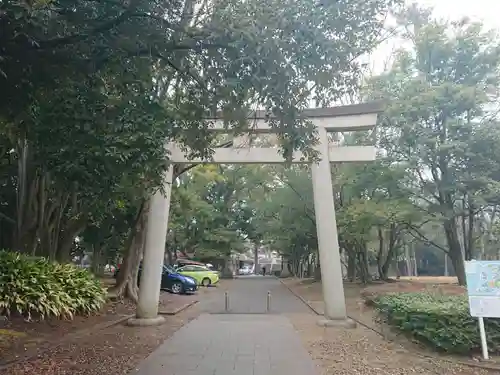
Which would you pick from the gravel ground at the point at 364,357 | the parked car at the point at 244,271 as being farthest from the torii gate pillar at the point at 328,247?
the parked car at the point at 244,271

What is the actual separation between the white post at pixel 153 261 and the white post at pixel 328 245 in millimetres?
4021

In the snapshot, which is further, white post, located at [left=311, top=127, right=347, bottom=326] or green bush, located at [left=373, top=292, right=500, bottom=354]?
white post, located at [left=311, top=127, right=347, bottom=326]

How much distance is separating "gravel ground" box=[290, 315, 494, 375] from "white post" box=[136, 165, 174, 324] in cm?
398

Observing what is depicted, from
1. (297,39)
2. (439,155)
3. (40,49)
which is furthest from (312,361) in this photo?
(439,155)

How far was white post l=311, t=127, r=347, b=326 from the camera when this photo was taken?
38.8 ft

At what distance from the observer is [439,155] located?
1645 centimetres

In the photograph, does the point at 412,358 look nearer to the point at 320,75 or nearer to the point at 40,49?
the point at 320,75

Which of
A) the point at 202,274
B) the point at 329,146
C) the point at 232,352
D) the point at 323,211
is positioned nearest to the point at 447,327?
the point at 232,352

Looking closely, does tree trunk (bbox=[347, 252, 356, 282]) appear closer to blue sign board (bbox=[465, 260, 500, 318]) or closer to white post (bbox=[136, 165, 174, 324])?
white post (bbox=[136, 165, 174, 324])

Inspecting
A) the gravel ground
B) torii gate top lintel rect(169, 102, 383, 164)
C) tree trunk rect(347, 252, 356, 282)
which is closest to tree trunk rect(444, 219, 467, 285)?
torii gate top lintel rect(169, 102, 383, 164)

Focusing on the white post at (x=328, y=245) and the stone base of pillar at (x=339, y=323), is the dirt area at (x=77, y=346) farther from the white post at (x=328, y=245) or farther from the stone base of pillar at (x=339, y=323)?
the white post at (x=328, y=245)

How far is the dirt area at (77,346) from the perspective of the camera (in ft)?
22.6

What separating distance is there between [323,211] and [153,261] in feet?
15.5

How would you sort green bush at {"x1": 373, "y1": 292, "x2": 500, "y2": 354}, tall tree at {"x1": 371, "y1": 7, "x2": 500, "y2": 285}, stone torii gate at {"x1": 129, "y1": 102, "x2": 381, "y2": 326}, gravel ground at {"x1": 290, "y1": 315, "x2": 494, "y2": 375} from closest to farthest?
gravel ground at {"x1": 290, "y1": 315, "x2": 494, "y2": 375}
green bush at {"x1": 373, "y1": 292, "x2": 500, "y2": 354}
stone torii gate at {"x1": 129, "y1": 102, "x2": 381, "y2": 326}
tall tree at {"x1": 371, "y1": 7, "x2": 500, "y2": 285}
